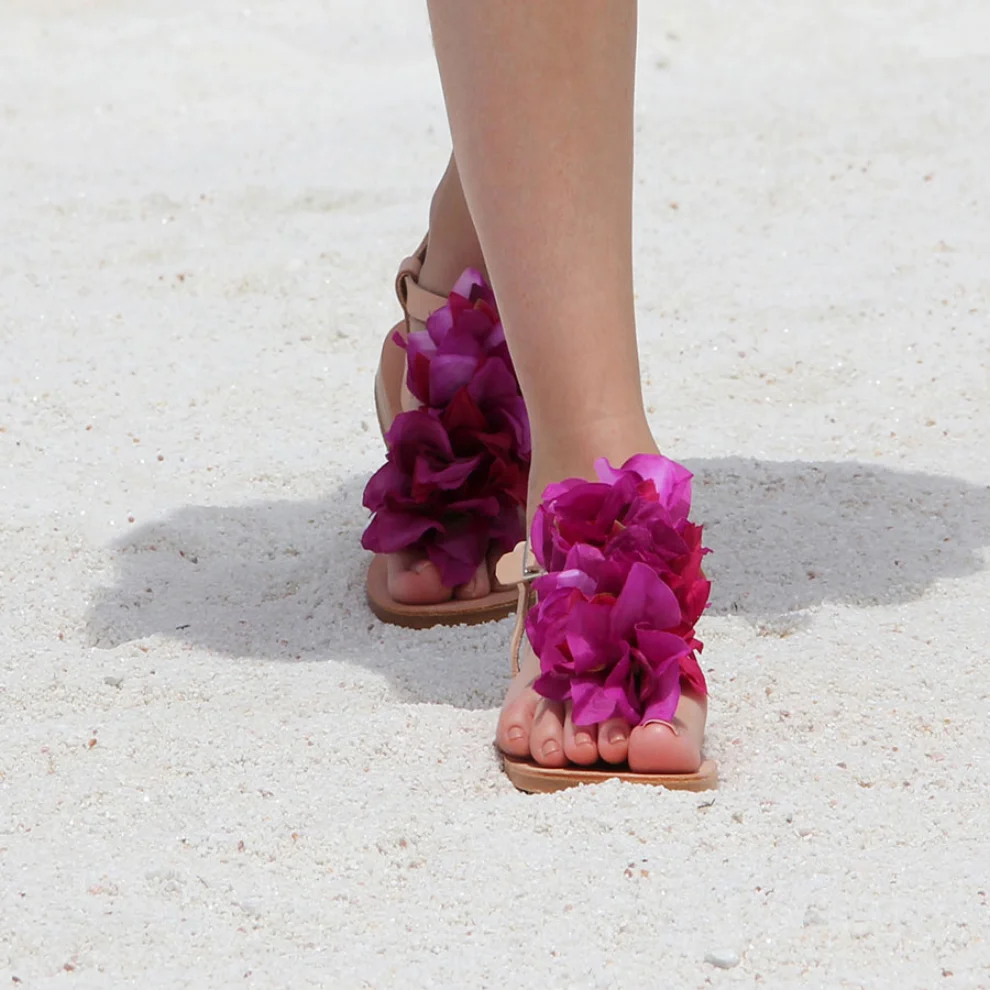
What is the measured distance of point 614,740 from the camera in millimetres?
1218

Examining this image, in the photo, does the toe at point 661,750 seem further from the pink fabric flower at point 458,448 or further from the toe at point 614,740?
the pink fabric flower at point 458,448

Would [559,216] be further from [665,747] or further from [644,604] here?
[665,747]

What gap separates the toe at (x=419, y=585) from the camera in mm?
1588

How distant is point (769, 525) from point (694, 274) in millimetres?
1027

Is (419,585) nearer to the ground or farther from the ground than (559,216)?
nearer to the ground

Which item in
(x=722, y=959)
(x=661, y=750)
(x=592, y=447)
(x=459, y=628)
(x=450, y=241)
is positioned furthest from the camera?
(x=450, y=241)

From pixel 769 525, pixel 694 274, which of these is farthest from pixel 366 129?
pixel 769 525

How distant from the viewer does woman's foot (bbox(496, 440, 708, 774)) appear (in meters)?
1.20

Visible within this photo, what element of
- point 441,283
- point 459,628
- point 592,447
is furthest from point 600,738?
point 441,283

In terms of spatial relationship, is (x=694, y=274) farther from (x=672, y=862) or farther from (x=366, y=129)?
(x=672, y=862)

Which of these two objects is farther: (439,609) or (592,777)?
(439,609)

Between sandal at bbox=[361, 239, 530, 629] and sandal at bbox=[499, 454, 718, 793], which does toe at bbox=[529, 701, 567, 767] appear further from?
sandal at bbox=[361, 239, 530, 629]

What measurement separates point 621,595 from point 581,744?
12 centimetres

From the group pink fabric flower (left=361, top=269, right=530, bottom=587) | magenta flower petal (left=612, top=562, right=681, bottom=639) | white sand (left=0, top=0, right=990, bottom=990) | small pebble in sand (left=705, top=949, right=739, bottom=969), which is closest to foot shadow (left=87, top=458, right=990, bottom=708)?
white sand (left=0, top=0, right=990, bottom=990)
